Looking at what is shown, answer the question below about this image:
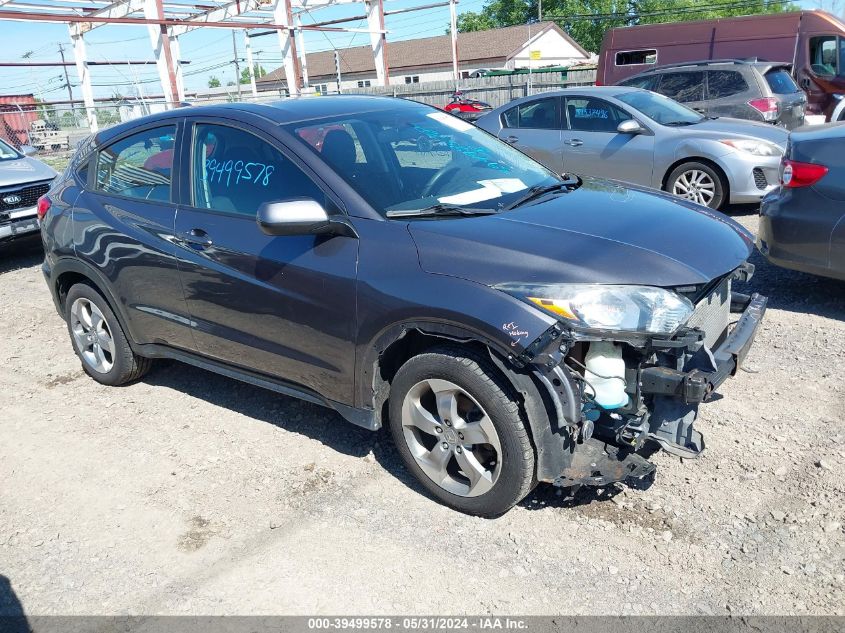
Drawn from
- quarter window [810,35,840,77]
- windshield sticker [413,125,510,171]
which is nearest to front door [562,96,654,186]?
windshield sticker [413,125,510,171]

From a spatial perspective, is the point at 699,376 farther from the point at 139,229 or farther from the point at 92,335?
the point at 92,335

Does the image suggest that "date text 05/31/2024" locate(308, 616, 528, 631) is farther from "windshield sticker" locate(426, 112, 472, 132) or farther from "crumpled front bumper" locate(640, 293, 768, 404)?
"windshield sticker" locate(426, 112, 472, 132)

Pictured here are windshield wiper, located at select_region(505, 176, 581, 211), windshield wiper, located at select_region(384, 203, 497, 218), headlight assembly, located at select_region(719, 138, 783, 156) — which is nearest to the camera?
windshield wiper, located at select_region(384, 203, 497, 218)

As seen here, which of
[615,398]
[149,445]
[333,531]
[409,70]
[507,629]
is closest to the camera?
[507,629]

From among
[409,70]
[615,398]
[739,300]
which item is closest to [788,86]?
[739,300]

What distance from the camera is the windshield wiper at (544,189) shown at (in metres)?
3.74

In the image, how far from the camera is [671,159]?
28.6 feet

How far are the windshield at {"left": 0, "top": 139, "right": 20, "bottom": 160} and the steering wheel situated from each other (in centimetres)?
786

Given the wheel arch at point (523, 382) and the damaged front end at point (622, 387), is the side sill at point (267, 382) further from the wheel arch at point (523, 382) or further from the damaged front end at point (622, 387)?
the damaged front end at point (622, 387)

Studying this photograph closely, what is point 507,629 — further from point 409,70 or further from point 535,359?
point 409,70

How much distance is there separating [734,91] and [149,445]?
32.7 ft

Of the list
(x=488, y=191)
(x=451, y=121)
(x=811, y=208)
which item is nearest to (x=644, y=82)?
(x=811, y=208)

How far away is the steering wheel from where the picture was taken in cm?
375

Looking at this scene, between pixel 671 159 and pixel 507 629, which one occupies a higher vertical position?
pixel 671 159
